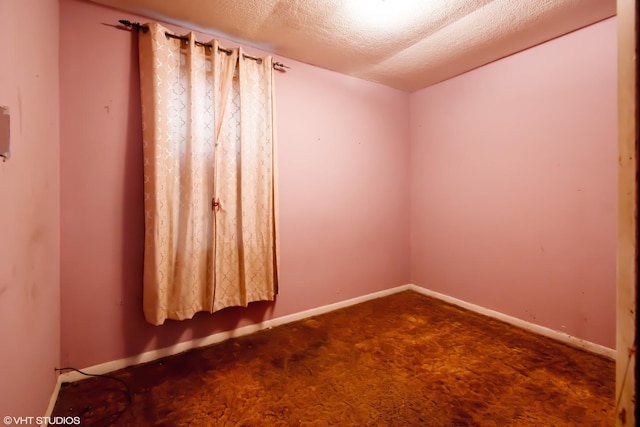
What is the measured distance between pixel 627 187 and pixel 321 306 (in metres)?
2.66

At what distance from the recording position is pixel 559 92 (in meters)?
2.32

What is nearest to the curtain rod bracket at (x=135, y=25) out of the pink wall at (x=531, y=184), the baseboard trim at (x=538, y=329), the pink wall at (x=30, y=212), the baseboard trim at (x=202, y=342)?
the pink wall at (x=30, y=212)

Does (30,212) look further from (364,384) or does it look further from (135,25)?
(364,384)

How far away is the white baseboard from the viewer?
76.5 inches

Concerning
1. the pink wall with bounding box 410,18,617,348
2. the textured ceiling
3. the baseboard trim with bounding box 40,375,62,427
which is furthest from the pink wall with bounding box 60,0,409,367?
the pink wall with bounding box 410,18,617,348

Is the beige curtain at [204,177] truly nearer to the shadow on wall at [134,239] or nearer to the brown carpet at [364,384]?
the shadow on wall at [134,239]

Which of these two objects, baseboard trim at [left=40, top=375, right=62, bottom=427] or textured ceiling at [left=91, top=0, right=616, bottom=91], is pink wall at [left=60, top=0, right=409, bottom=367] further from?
textured ceiling at [left=91, top=0, right=616, bottom=91]

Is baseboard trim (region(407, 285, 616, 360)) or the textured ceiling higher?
the textured ceiling

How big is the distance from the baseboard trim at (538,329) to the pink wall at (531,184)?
0.13ft

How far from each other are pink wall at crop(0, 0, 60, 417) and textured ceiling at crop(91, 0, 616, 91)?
2.60 ft

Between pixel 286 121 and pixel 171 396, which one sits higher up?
pixel 286 121

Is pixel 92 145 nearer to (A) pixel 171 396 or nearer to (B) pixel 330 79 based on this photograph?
(A) pixel 171 396

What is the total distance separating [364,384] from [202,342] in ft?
4.30

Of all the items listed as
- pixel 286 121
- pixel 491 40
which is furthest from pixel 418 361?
pixel 491 40
